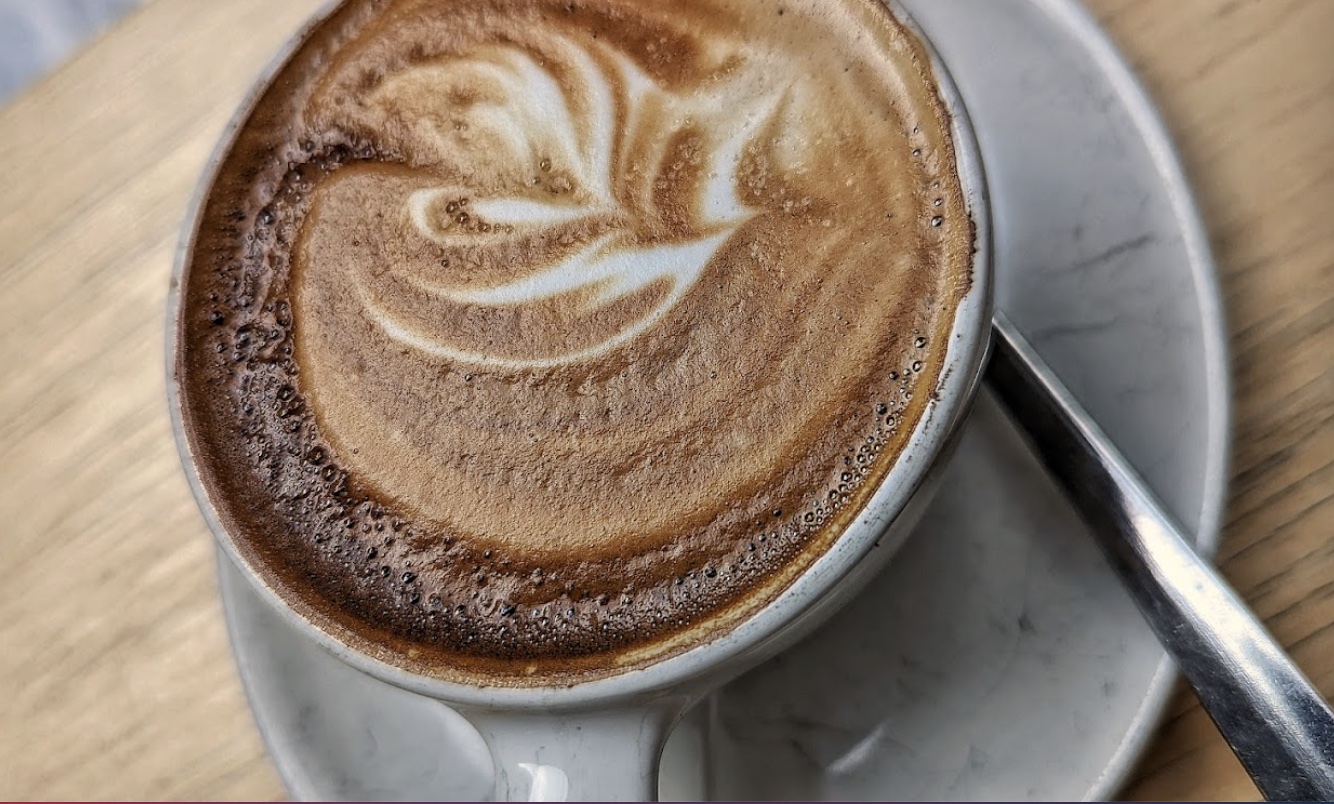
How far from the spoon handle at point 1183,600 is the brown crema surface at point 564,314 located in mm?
222

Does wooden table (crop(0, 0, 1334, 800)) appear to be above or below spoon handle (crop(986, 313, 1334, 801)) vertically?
above

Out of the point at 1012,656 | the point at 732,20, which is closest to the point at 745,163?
the point at 732,20

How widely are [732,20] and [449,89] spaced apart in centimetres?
24

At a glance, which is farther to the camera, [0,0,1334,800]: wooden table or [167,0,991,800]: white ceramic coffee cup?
[0,0,1334,800]: wooden table

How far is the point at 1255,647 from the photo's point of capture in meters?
0.73

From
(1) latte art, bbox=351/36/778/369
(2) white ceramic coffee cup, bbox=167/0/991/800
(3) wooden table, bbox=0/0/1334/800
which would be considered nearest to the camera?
(2) white ceramic coffee cup, bbox=167/0/991/800

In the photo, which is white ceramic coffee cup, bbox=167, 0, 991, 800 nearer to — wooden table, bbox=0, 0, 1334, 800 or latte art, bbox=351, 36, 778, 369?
latte art, bbox=351, 36, 778, 369

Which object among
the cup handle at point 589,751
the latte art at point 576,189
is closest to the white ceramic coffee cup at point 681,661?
the cup handle at point 589,751

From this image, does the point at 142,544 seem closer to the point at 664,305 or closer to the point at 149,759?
the point at 149,759

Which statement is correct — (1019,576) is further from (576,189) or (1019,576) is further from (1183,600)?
(576,189)

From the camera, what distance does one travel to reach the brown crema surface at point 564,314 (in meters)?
0.71

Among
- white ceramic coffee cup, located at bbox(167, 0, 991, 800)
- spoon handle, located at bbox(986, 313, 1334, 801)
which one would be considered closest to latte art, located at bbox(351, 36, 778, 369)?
white ceramic coffee cup, located at bbox(167, 0, 991, 800)

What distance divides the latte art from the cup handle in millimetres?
262

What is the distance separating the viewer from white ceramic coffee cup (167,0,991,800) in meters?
0.64
